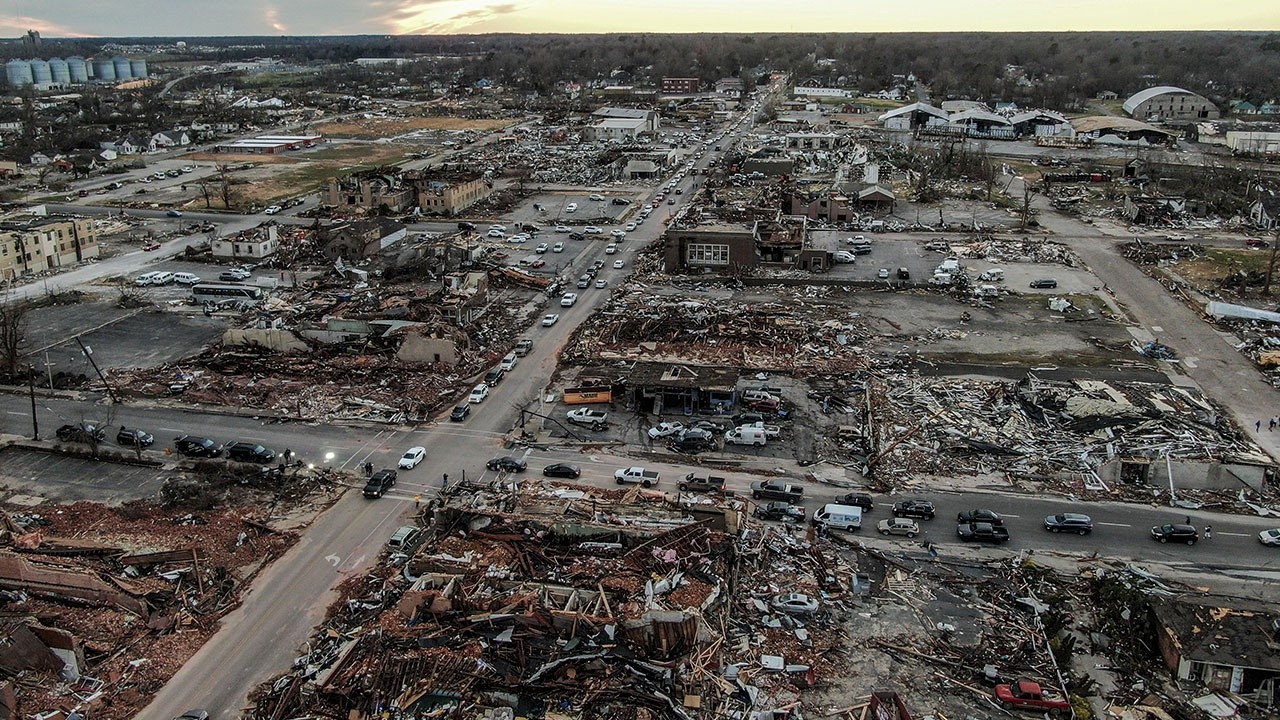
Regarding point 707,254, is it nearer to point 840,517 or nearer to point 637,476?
point 637,476

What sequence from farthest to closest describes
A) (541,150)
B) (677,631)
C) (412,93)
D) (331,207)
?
(412,93) < (541,150) < (331,207) < (677,631)

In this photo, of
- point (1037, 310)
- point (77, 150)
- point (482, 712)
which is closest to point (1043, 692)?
point (482, 712)

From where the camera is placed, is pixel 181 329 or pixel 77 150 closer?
pixel 181 329

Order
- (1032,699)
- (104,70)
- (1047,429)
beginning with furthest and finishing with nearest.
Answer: (104,70) → (1047,429) → (1032,699)


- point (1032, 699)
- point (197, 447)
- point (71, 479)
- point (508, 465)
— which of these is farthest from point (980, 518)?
point (71, 479)

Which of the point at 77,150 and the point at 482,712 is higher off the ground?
the point at 77,150

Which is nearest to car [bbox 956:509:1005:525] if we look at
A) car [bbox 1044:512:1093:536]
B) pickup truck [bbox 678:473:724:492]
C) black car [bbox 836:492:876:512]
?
car [bbox 1044:512:1093:536]

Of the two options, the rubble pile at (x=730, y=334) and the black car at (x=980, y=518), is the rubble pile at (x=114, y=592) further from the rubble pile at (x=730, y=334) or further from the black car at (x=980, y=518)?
the black car at (x=980, y=518)

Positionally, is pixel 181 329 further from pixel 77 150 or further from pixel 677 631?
pixel 77 150
